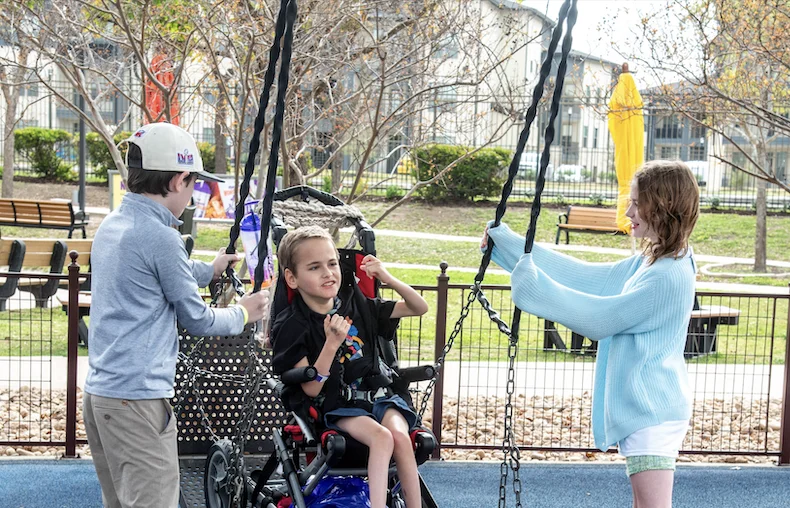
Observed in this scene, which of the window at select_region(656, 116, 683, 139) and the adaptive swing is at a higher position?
the window at select_region(656, 116, 683, 139)

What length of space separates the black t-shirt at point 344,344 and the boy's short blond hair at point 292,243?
0.16 metres

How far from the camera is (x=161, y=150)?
3.27 metres

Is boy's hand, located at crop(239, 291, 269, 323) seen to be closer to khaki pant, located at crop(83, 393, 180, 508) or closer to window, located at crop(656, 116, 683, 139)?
khaki pant, located at crop(83, 393, 180, 508)

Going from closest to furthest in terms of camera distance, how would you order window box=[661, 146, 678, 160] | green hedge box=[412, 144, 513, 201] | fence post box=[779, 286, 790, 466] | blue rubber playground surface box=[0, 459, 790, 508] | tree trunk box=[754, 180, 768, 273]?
blue rubber playground surface box=[0, 459, 790, 508], fence post box=[779, 286, 790, 466], tree trunk box=[754, 180, 768, 273], green hedge box=[412, 144, 513, 201], window box=[661, 146, 678, 160]

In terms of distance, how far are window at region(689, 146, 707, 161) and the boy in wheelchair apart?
79.7 ft

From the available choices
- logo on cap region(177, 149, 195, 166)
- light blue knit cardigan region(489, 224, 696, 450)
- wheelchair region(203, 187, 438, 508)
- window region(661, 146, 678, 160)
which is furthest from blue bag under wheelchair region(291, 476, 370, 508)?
window region(661, 146, 678, 160)

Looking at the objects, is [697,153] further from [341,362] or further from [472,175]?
[341,362]

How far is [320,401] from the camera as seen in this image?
3.79 metres

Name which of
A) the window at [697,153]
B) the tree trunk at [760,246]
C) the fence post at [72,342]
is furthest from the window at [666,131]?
the fence post at [72,342]

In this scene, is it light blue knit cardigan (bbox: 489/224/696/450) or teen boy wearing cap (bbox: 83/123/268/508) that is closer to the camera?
light blue knit cardigan (bbox: 489/224/696/450)

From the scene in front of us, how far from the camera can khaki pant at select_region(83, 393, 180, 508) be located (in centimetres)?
323

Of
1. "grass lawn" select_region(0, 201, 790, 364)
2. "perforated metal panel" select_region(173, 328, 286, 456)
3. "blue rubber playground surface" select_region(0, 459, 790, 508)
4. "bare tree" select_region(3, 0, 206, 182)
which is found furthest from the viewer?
"grass lawn" select_region(0, 201, 790, 364)

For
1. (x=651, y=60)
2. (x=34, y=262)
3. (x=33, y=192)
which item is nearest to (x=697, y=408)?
(x=651, y=60)

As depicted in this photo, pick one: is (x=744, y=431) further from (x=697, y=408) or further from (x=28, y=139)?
(x=28, y=139)
